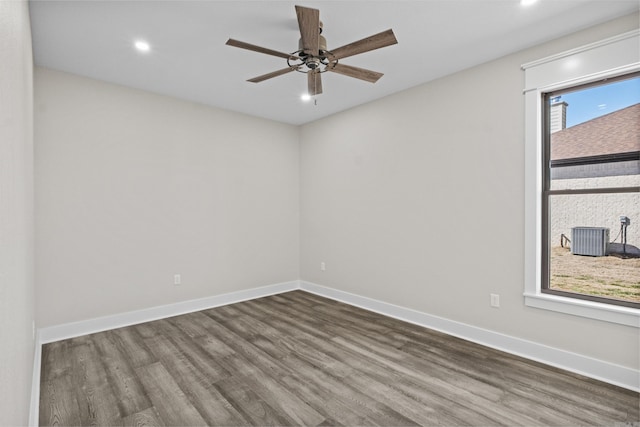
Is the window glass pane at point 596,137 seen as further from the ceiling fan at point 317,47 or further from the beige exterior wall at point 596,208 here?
the ceiling fan at point 317,47

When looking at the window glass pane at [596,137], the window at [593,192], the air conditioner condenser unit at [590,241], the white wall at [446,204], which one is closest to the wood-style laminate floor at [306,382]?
the white wall at [446,204]

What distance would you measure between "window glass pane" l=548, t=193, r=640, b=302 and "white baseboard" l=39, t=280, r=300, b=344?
370cm

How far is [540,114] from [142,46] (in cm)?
356

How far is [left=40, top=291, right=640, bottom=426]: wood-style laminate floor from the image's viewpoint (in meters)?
2.11

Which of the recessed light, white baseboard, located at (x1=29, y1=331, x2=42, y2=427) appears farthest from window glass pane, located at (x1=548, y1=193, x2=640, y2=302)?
white baseboard, located at (x1=29, y1=331, x2=42, y2=427)

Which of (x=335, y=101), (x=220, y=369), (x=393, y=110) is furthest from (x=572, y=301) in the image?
(x=335, y=101)

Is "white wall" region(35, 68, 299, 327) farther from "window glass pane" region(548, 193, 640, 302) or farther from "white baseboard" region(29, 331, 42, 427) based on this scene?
"window glass pane" region(548, 193, 640, 302)

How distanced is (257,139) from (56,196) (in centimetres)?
257

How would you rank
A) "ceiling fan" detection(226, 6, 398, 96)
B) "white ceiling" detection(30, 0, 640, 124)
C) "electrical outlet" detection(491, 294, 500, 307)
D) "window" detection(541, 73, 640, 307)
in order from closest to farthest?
1. "ceiling fan" detection(226, 6, 398, 96)
2. "white ceiling" detection(30, 0, 640, 124)
3. "window" detection(541, 73, 640, 307)
4. "electrical outlet" detection(491, 294, 500, 307)

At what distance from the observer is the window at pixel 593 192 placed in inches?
99.6

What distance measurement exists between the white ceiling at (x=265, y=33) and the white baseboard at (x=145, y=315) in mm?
2649

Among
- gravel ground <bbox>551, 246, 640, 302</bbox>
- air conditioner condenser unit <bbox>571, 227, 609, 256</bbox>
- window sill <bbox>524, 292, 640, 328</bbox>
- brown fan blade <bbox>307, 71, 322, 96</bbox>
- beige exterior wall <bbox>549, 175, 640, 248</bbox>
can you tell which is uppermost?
Result: brown fan blade <bbox>307, 71, 322, 96</bbox>

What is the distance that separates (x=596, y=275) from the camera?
106 inches

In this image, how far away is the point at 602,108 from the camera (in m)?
2.66
